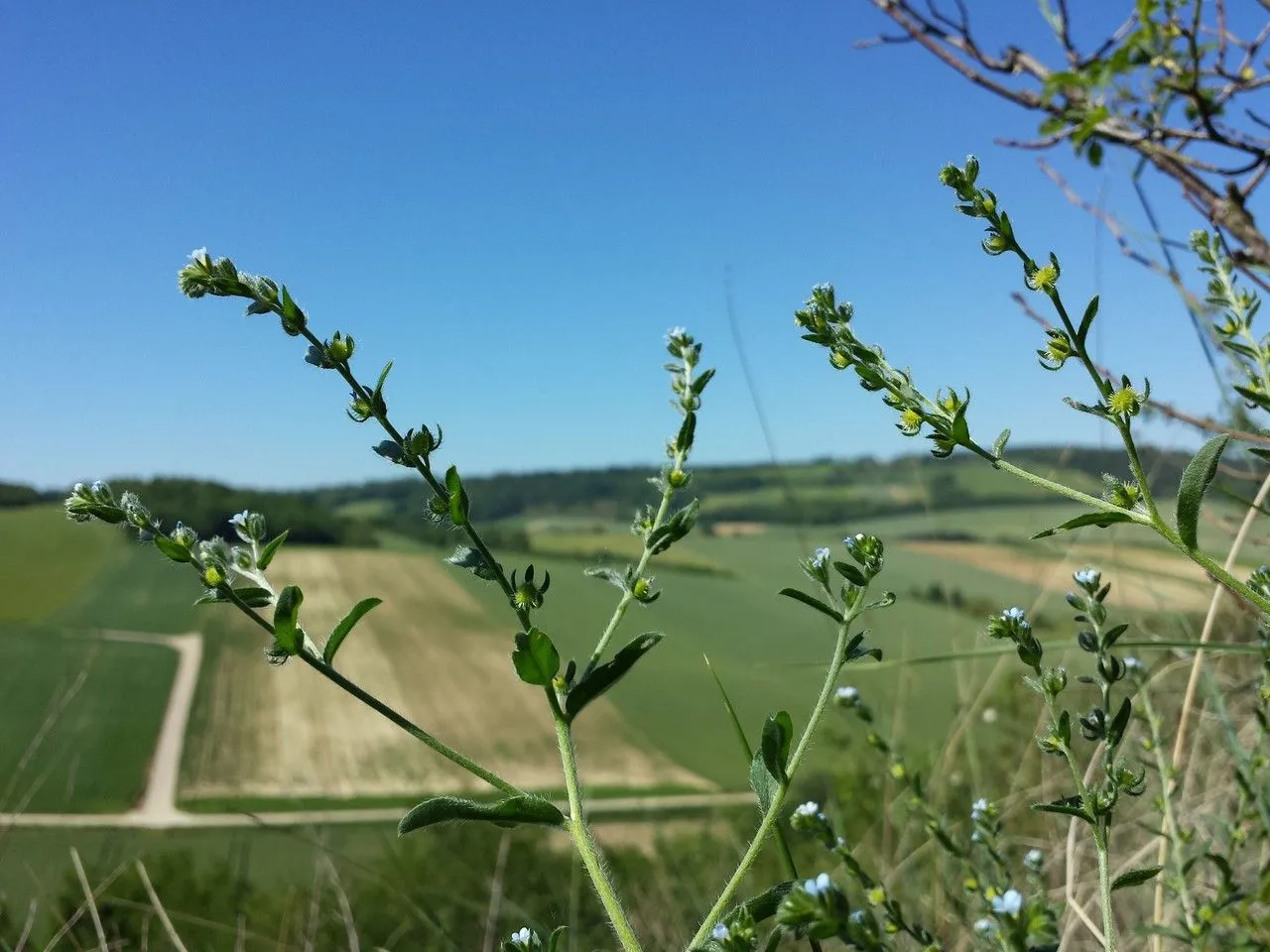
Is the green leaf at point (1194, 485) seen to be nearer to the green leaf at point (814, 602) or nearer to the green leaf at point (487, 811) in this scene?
the green leaf at point (814, 602)

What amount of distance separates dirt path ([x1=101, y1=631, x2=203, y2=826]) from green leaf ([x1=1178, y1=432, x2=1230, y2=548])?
304 cm

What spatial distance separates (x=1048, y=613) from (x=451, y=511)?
2280 millimetres

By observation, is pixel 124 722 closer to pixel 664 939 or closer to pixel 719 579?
pixel 719 579

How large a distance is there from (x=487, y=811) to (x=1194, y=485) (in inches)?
15.5

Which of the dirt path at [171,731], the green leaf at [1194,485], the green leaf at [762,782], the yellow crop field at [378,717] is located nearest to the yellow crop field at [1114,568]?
the green leaf at [1194,485]

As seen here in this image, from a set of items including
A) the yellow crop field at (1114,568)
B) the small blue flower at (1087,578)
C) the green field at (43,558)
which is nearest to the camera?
the small blue flower at (1087,578)

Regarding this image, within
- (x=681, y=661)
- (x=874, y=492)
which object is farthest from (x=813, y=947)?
(x=681, y=661)

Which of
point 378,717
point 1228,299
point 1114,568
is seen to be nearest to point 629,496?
point 378,717

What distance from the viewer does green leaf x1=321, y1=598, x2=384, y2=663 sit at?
46 cm

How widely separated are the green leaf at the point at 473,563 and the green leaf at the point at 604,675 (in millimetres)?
74

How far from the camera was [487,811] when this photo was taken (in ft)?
1.46

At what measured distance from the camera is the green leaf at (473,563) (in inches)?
19.6

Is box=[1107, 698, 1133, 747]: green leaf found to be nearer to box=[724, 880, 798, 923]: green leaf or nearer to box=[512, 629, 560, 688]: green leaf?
box=[724, 880, 798, 923]: green leaf

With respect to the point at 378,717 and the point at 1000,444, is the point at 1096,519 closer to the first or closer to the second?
the point at 1000,444
